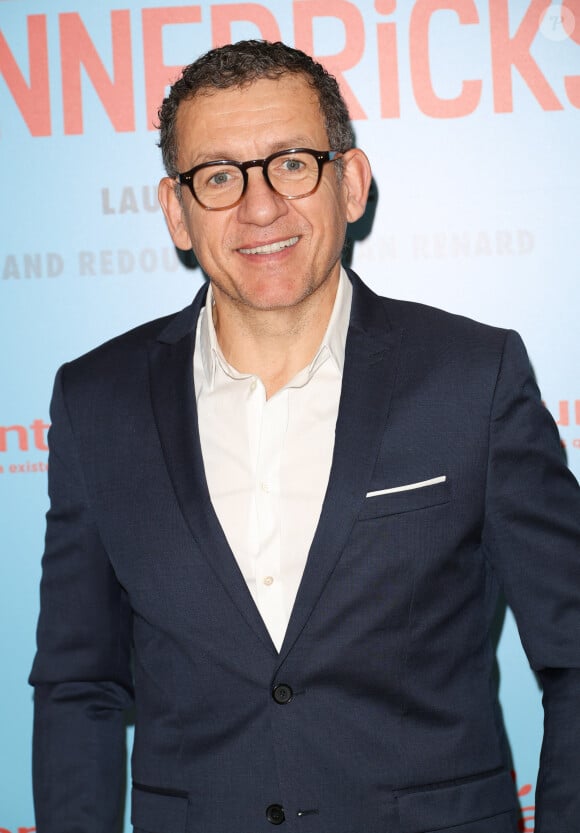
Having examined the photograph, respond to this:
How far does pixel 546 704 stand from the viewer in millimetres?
1763

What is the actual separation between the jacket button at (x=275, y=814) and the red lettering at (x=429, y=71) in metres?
1.71

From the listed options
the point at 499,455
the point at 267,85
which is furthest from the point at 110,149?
the point at 499,455

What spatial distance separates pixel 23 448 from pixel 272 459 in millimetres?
992

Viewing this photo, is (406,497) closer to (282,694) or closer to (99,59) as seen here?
(282,694)

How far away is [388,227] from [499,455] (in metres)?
0.96

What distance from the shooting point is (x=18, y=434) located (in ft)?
8.48

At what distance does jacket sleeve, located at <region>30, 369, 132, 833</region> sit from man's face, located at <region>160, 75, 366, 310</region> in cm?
49

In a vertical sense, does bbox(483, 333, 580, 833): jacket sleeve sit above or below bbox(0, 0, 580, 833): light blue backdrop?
below

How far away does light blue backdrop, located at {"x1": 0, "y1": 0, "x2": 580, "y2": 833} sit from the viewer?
247cm

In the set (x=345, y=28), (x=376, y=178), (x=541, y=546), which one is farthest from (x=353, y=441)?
(x=345, y=28)

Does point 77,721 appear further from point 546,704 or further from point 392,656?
point 546,704

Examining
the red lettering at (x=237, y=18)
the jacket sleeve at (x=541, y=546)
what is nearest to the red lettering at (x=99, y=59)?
the red lettering at (x=237, y=18)

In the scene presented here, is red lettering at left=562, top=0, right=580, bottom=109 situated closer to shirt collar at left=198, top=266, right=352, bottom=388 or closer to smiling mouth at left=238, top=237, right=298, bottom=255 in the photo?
shirt collar at left=198, top=266, right=352, bottom=388

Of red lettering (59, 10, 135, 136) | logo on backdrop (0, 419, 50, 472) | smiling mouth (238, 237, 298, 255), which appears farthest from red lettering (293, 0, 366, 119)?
logo on backdrop (0, 419, 50, 472)
